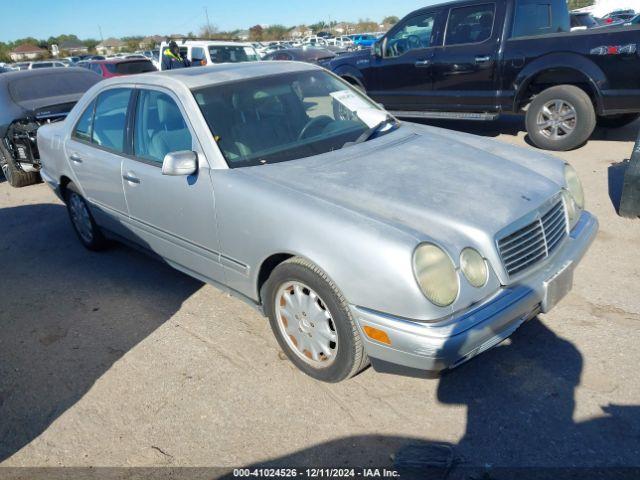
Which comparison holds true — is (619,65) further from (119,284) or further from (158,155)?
(119,284)

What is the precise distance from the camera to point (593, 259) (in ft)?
13.4

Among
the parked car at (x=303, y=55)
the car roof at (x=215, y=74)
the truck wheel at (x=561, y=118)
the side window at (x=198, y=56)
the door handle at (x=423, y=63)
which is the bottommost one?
the truck wheel at (x=561, y=118)

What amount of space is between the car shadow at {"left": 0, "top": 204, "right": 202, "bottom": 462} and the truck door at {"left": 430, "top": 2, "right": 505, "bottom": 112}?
517 cm

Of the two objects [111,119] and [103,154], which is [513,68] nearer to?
[111,119]

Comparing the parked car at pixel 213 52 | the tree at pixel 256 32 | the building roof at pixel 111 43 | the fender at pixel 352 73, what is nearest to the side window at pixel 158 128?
the fender at pixel 352 73

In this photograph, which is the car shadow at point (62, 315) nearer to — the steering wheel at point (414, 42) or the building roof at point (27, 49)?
the steering wheel at point (414, 42)

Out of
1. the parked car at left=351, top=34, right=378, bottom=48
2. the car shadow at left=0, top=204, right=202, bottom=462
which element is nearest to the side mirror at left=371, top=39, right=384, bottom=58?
the car shadow at left=0, top=204, right=202, bottom=462

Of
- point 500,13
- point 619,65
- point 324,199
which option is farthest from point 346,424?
point 500,13

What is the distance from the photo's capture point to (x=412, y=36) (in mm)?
8141

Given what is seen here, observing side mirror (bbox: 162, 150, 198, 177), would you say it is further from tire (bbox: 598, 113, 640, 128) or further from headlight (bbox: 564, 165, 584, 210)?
tire (bbox: 598, 113, 640, 128)

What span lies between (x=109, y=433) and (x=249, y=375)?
0.79m

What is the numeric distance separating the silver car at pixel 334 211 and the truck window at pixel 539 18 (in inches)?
167

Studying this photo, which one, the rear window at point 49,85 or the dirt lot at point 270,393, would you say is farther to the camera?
the rear window at point 49,85

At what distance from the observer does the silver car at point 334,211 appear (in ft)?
7.84
